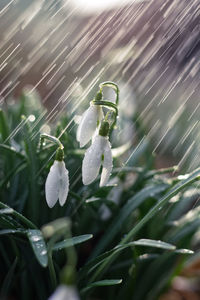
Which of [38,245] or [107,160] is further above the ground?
[107,160]

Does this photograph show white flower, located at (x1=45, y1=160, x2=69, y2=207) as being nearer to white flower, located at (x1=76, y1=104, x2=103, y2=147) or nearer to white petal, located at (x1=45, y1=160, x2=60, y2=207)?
white petal, located at (x1=45, y1=160, x2=60, y2=207)

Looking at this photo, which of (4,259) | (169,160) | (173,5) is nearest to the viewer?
(4,259)

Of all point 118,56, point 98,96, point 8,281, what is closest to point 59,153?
point 98,96

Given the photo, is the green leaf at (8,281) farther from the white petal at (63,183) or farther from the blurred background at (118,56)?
the blurred background at (118,56)

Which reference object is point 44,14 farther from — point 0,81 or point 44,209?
point 44,209

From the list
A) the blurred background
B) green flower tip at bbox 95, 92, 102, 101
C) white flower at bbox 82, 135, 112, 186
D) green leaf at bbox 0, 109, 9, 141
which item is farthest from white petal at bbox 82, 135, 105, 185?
the blurred background

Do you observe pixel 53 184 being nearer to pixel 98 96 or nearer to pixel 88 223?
pixel 98 96

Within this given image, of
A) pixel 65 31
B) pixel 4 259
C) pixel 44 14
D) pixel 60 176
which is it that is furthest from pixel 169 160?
pixel 44 14
